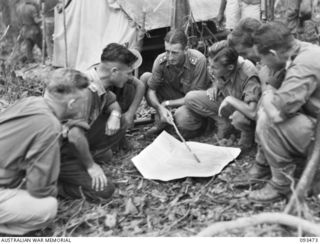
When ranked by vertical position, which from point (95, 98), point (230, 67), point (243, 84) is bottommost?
point (95, 98)

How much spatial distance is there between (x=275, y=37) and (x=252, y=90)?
34.8 inches

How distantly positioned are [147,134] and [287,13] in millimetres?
Result: 3420

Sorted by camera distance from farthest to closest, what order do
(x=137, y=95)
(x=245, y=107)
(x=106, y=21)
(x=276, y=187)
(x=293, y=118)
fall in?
(x=106, y=21), (x=137, y=95), (x=245, y=107), (x=276, y=187), (x=293, y=118)

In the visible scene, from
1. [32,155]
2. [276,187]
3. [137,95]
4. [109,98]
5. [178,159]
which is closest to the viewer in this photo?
[32,155]

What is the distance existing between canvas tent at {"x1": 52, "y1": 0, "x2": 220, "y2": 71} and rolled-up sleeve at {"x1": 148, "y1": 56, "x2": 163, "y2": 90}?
5.26 ft

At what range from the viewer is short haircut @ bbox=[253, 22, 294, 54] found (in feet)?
12.0

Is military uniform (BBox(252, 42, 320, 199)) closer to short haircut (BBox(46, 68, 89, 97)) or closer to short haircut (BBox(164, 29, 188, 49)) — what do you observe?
short haircut (BBox(46, 68, 89, 97))

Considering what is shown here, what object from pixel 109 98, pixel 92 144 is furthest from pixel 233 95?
pixel 92 144

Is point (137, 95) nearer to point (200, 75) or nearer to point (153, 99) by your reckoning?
point (153, 99)

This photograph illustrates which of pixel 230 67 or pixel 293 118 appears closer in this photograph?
pixel 293 118

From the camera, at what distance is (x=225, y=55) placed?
14.8ft

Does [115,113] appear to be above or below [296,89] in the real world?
below

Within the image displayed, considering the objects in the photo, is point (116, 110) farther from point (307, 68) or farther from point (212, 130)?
point (307, 68)

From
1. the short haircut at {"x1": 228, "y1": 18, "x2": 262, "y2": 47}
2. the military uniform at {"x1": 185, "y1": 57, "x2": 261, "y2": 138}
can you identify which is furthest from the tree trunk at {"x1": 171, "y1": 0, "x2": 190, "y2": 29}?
the short haircut at {"x1": 228, "y1": 18, "x2": 262, "y2": 47}
